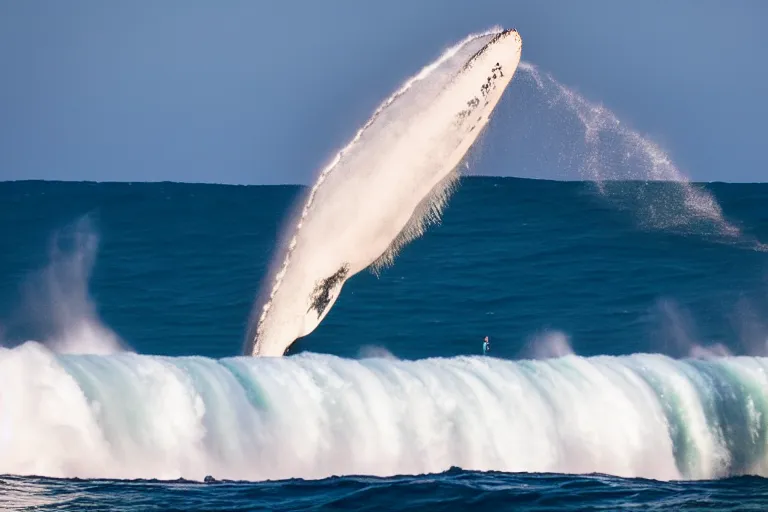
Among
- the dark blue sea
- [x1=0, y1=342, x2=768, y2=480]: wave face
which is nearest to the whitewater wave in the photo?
the dark blue sea

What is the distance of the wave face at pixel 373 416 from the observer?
17.4 metres

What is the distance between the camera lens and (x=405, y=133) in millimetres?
15727

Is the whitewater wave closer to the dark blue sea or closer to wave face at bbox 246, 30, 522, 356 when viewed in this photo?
the dark blue sea

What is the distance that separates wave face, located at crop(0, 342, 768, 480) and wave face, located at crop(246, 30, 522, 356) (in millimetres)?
2651

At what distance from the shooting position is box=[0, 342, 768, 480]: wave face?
57.0ft

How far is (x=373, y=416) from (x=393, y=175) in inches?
193

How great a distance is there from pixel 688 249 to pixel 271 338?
32.4 metres

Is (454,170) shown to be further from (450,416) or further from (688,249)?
(688,249)

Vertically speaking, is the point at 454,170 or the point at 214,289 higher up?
the point at 214,289

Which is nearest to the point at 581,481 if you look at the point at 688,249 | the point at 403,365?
the point at 403,365

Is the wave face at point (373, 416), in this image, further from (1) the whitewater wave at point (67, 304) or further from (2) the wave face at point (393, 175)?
(1) the whitewater wave at point (67, 304)

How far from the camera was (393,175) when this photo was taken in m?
15.8

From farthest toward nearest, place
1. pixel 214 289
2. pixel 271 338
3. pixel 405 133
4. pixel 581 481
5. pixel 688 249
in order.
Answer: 1. pixel 688 249
2. pixel 214 289
3. pixel 581 481
4. pixel 271 338
5. pixel 405 133

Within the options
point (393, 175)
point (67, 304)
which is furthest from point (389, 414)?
point (67, 304)
